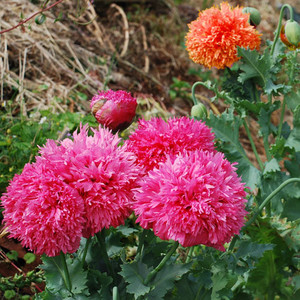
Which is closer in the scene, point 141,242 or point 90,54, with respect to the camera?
point 141,242

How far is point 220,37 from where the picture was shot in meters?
1.73

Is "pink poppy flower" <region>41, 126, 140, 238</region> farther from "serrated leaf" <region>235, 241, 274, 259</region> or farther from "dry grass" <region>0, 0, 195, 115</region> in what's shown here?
"dry grass" <region>0, 0, 195, 115</region>

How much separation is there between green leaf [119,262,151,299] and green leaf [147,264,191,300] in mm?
38

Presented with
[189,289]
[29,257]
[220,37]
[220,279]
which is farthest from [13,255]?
[220,37]

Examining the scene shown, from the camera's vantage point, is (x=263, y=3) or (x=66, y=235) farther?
(x=263, y=3)

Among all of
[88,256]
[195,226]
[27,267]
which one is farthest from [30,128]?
[195,226]

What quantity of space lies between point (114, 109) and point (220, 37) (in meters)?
0.70

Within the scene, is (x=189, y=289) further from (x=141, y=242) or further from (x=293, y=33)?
(x=293, y=33)

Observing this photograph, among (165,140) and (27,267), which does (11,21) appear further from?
(165,140)

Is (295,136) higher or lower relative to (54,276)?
lower

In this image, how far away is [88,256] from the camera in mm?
1258

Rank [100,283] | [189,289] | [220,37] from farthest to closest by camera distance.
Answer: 1. [220,37]
2. [189,289]
3. [100,283]

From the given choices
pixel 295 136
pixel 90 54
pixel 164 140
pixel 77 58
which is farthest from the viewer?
pixel 90 54

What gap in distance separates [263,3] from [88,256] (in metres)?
6.06
